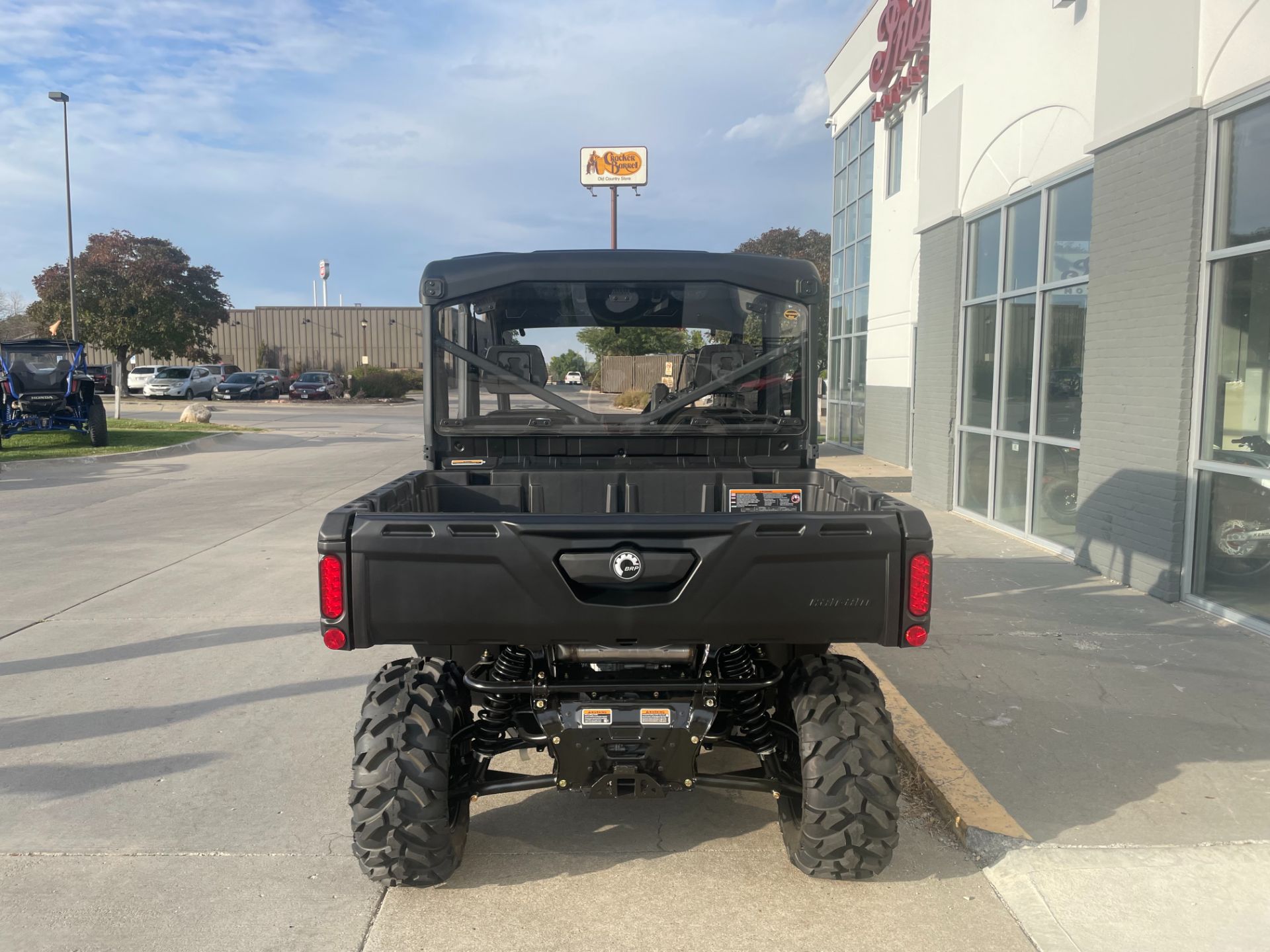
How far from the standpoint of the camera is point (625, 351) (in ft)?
17.0

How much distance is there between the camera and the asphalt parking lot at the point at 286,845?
309 cm

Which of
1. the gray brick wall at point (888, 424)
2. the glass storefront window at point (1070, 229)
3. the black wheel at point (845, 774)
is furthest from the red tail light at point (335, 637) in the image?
the gray brick wall at point (888, 424)

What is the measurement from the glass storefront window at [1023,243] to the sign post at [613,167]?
1626 cm

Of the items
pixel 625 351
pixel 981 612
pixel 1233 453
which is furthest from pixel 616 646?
pixel 1233 453

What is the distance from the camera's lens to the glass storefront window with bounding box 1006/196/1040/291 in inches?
359

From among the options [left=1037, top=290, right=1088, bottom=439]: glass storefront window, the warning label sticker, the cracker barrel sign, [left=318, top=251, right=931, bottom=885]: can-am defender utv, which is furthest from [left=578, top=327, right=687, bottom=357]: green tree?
the cracker barrel sign

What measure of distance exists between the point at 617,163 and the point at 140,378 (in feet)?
95.1

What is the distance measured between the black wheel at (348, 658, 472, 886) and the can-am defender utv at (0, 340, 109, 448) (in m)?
17.8

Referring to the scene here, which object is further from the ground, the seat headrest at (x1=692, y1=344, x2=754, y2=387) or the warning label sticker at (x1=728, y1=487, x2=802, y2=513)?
the seat headrest at (x1=692, y1=344, x2=754, y2=387)

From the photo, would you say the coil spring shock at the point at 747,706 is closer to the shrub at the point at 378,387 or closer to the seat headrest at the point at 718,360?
the seat headrest at the point at 718,360

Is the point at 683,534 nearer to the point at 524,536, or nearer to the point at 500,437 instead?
the point at 524,536

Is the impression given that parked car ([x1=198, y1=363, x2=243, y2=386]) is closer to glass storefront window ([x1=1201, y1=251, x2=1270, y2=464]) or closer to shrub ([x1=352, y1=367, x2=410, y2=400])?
shrub ([x1=352, y1=367, x2=410, y2=400])

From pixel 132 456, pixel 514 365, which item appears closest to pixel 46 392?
pixel 132 456

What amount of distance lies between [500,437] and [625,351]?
94cm
